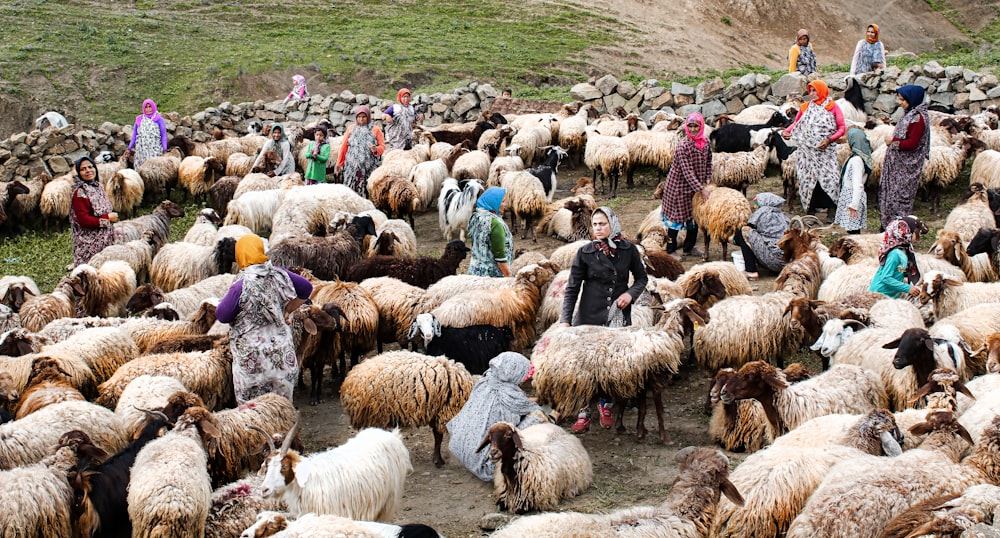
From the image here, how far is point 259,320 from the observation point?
21.6 ft

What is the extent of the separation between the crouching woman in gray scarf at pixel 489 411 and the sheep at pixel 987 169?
26.2 feet

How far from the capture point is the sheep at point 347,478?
528cm

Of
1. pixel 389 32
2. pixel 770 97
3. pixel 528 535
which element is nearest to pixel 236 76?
pixel 389 32

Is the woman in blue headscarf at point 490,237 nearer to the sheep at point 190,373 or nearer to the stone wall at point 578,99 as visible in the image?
the sheep at point 190,373

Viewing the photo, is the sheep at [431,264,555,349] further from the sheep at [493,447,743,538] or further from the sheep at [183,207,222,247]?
the sheep at [183,207,222,247]

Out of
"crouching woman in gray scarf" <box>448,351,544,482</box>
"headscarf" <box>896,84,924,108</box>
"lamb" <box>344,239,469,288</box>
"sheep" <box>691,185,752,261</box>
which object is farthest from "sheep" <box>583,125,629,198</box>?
"crouching woman in gray scarf" <box>448,351,544,482</box>

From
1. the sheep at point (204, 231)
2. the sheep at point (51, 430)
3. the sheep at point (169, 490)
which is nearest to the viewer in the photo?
the sheep at point (169, 490)

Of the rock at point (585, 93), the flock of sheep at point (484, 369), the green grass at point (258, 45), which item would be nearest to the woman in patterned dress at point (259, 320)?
the flock of sheep at point (484, 369)

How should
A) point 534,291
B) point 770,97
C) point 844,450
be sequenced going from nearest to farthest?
point 844,450 → point 534,291 → point 770,97

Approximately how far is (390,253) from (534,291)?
262 cm

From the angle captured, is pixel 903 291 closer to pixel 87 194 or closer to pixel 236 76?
pixel 87 194

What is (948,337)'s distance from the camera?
6.86 meters

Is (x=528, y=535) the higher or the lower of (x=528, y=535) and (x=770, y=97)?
the lower

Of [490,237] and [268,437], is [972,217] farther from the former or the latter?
[268,437]
